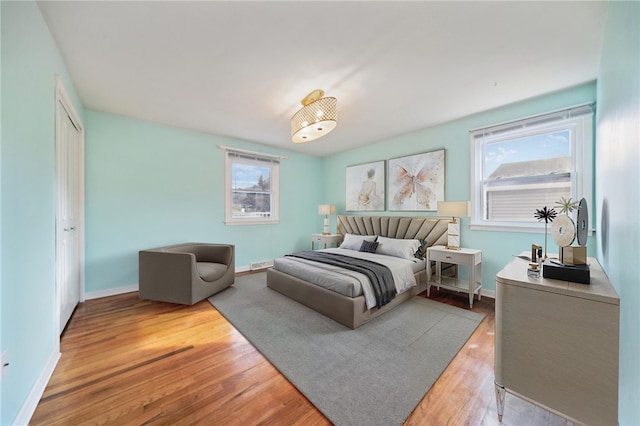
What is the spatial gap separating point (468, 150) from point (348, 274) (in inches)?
101

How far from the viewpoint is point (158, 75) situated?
2.38 metres

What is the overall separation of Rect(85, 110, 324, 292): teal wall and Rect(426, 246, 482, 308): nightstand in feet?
10.4

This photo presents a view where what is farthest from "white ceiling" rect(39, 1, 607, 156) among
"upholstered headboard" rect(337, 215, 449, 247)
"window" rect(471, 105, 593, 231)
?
"upholstered headboard" rect(337, 215, 449, 247)

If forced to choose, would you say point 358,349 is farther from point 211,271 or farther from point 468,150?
point 468,150

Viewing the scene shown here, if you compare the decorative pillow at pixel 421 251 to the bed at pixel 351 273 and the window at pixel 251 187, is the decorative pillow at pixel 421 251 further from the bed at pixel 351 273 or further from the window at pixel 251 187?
the window at pixel 251 187

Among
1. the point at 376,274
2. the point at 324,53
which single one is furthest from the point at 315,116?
the point at 376,274

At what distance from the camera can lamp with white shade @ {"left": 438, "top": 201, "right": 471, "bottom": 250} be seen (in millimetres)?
3131

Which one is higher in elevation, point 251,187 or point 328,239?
point 251,187

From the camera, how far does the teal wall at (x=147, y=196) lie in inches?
127

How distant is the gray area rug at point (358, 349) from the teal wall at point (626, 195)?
99 cm

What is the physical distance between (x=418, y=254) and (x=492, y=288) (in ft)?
3.33

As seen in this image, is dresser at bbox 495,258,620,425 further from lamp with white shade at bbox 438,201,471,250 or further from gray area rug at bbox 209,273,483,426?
lamp with white shade at bbox 438,201,471,250

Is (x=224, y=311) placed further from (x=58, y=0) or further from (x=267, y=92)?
(x=58, y=0)

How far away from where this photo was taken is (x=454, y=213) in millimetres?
3191
